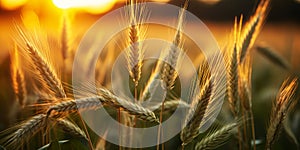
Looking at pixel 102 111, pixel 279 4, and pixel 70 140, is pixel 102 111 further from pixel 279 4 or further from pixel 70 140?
pixel 279 4

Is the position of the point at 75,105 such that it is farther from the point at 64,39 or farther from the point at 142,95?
the point at 64,39

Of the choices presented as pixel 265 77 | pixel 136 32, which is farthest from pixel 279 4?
pixel 136 32

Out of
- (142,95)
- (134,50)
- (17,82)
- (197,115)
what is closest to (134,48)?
(134,50)

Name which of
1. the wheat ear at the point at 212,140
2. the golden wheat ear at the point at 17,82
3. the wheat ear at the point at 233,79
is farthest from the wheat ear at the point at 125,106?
the golden wheat ear at the point at 17,82

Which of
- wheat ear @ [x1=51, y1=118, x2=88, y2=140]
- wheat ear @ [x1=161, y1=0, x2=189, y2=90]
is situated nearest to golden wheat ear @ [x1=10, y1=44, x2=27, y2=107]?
wheat ear @ [x1=51, y1=118, x2=88, y2=140]

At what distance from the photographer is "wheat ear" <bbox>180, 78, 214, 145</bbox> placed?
2.24 m

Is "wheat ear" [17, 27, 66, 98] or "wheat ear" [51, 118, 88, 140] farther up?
"wheat ear" [17, 27, 66, 98]

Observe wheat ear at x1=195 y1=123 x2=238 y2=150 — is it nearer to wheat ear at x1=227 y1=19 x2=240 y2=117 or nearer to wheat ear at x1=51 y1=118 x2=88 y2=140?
wheat ear at x1=227 y1=19 x2=240 y2=117

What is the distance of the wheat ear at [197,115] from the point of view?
2240 millimetres

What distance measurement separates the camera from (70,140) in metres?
2.57

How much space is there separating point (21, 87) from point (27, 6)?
2374 millimetres

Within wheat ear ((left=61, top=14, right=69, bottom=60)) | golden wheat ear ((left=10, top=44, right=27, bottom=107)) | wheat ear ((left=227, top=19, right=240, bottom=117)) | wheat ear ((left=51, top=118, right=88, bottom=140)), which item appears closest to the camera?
wheat ear ((left=51, top=118, right=88, bottom=140))

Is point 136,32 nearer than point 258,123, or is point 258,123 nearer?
point 136,32

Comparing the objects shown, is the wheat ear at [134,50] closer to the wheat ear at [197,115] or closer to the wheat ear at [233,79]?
the wheat ear at [197,115]
